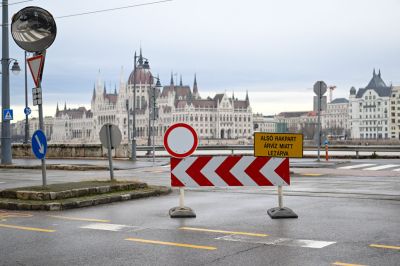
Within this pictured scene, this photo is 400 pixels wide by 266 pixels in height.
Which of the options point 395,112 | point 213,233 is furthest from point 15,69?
point 395,112

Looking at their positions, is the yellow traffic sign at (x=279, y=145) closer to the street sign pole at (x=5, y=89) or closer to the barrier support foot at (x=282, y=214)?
the barrier support foot at (x=282, y=214)

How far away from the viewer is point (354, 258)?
6320mm

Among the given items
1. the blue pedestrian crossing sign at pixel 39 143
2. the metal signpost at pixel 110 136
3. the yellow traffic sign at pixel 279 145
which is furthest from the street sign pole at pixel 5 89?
the yellow traffic sign at pixel 279 145

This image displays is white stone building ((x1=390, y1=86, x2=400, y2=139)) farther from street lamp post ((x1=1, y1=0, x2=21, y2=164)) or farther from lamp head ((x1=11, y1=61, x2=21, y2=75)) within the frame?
street lamp post ((x1=1, y1=0, x2=21, y2=164))

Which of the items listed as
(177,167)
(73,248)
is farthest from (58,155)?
(73,248)

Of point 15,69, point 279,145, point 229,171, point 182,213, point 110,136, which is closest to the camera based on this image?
point 182,213

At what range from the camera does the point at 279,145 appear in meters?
10.1

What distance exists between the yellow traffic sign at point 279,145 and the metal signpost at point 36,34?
4.59 m

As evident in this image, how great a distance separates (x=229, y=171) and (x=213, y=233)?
2.68m

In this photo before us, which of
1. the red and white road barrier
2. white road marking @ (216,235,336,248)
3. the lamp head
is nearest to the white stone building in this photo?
the lamp head

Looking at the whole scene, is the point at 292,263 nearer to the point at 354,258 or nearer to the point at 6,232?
the point at 354,258

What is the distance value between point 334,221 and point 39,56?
660cm

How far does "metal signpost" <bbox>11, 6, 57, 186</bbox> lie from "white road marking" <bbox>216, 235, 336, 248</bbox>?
5.65m

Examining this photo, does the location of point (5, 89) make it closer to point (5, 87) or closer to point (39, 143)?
point (5, 87)
